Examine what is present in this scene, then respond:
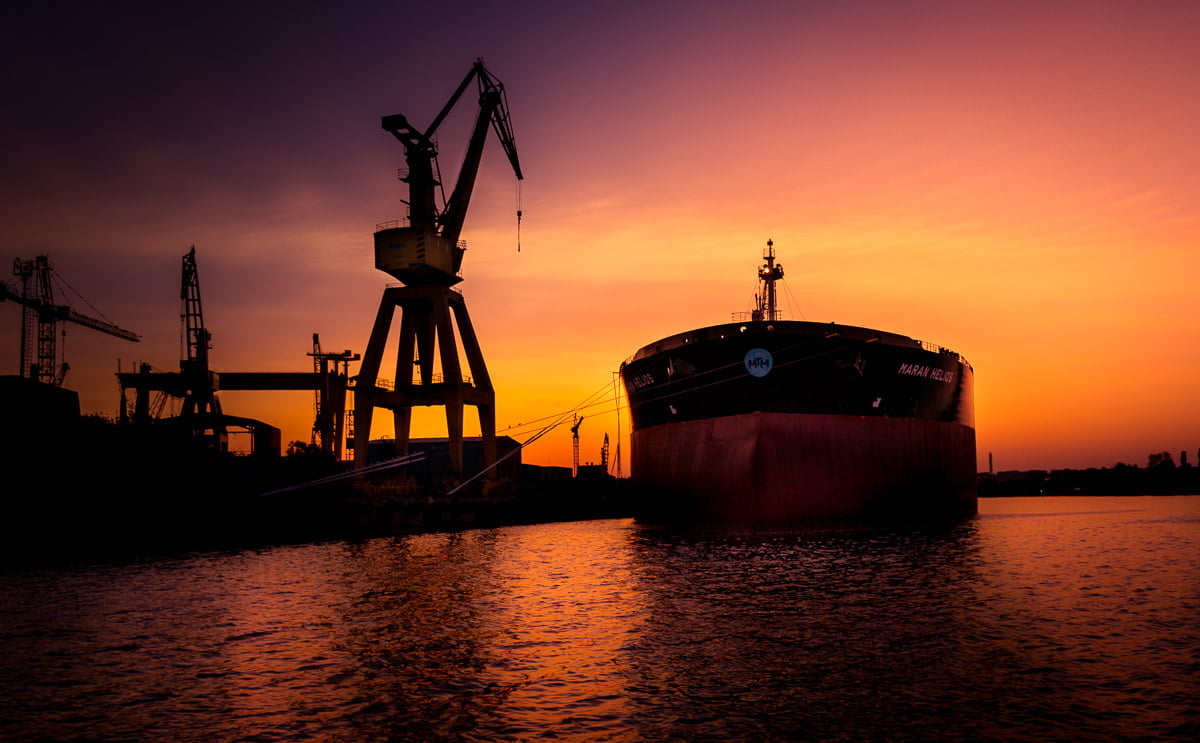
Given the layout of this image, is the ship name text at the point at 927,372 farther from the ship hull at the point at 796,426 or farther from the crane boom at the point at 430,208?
the crane boom at the point at 430,208

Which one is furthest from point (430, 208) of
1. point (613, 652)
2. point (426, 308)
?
point (613, 652)

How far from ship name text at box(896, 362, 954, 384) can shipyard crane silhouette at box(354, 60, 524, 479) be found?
25.8m

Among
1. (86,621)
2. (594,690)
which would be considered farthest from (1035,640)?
(86,621)

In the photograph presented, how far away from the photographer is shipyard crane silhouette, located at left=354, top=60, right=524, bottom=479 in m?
48.8

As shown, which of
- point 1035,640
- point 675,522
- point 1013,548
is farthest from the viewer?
point 675,522

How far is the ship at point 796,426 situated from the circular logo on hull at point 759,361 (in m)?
0.04

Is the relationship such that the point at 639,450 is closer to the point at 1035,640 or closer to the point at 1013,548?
the point at 1013,548

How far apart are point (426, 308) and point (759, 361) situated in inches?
1018

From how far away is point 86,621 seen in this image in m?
15.9

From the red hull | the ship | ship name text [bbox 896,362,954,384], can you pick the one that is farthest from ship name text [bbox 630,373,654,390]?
ship name text [bbox 896,362,954,384]

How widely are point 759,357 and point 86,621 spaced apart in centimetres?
2378

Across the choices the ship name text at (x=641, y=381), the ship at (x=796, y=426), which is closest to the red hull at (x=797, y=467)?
the ship at (x=796, y=426)

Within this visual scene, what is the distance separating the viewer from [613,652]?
12625 millimetres

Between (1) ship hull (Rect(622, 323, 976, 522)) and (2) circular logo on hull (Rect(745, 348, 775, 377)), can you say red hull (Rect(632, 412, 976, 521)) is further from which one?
(2) circular logo on hull (Rect(745, 348, 775, 377))
